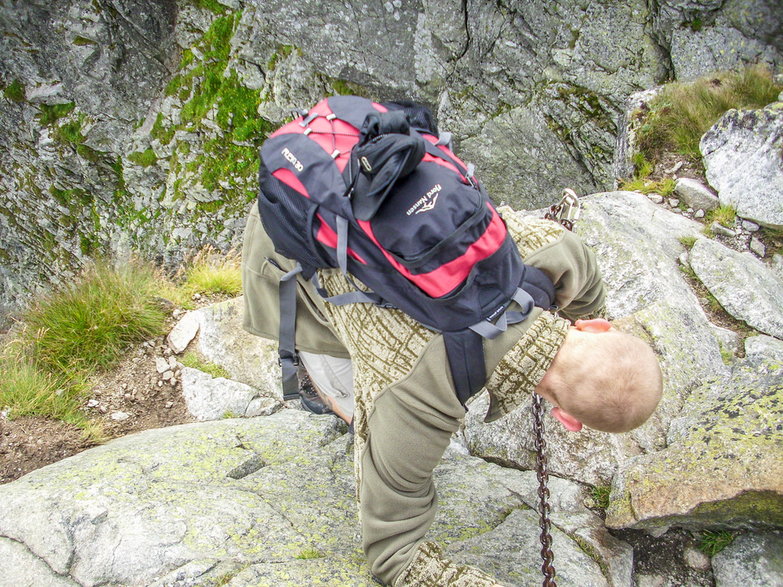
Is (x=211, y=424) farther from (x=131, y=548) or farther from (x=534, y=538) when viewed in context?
(x=534, y=538)

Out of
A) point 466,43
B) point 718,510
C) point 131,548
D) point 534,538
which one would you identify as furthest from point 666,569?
point 466,43

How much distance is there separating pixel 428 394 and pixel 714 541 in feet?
6.89

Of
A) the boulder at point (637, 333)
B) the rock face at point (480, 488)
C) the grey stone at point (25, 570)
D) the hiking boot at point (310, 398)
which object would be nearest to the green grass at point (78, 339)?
the rock face at point (480, 488)

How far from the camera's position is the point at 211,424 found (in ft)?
15.1

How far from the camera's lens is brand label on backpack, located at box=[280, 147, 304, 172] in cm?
259

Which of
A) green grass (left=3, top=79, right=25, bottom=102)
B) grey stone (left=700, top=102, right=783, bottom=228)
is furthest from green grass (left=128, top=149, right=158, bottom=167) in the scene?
grey stone (left=700, top=102, right=783, bottom=228)

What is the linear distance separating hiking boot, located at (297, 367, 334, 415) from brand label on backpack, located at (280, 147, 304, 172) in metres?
2.06

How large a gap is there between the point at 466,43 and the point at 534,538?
11.0m

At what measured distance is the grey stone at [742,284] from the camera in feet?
15.5

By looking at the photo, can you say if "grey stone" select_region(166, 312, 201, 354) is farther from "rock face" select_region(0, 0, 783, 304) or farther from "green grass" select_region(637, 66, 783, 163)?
"rock face" select_region(0, 0, 783, 304)

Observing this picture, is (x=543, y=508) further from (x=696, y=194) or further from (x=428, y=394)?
(x=696, y=194)

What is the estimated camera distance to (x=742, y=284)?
501 centimetres

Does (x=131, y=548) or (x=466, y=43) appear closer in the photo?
(x=131, y=548)

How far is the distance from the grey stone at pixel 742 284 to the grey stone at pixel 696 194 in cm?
109
